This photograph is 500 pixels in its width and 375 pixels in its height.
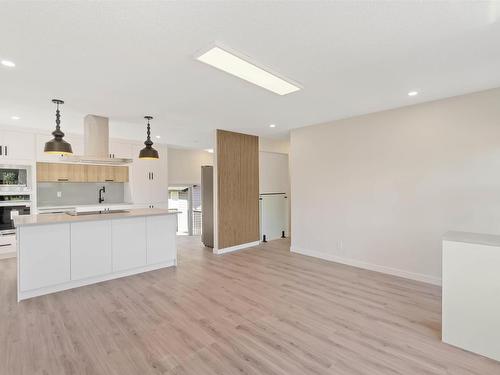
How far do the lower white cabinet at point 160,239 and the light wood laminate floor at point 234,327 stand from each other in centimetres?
42

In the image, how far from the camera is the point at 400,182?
3.91 m

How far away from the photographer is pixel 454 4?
65.6 inches

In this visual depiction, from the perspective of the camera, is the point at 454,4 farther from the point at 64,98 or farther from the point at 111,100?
the point at 64,98

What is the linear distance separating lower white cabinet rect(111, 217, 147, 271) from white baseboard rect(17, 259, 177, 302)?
0.08 m

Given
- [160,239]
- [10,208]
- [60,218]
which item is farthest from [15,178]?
[160,239]

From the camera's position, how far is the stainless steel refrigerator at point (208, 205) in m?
5.83

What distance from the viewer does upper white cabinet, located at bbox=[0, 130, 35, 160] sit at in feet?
16.1

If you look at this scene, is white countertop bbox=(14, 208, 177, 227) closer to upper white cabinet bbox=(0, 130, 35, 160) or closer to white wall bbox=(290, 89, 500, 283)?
upper white cabinet bbox=(0, 130, 35, 160)

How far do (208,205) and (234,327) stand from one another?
3.65m

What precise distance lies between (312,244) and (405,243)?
1649 millimetres

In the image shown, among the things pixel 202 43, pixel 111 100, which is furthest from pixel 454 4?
pixel 111 100

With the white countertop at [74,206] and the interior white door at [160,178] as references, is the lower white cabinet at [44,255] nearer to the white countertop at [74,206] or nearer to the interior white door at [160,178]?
the white countertop at [74,206]

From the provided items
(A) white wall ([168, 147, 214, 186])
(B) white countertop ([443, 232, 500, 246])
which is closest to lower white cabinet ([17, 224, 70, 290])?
(A) white wall ([168, 147, 214, 186])

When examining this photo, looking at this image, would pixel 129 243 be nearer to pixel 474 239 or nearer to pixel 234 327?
pixel 234 327
